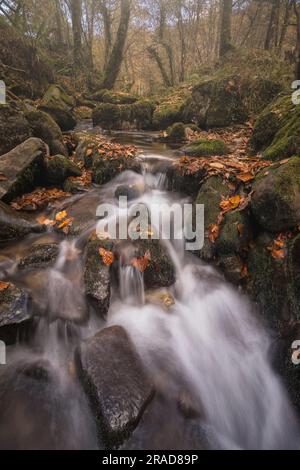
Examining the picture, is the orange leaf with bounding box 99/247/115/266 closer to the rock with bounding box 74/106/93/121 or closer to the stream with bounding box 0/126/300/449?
the stream with bounding box 0/126/300/449

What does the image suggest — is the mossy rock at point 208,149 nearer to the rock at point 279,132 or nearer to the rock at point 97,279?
the rock at point 279,132

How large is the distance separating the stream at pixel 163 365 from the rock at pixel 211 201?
235mm

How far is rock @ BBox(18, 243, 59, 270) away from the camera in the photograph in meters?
3.86

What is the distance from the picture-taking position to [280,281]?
3.42 meters

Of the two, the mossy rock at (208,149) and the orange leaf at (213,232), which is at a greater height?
the mossy rock at (208,149)

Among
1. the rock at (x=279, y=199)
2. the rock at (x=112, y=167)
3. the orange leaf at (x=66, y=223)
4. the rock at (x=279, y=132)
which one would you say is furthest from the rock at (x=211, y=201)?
the orange leaf at (x=66, y=223)

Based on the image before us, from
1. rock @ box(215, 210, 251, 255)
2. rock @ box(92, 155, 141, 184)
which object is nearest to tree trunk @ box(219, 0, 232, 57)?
rock @ box(92, 155, 141, 184)

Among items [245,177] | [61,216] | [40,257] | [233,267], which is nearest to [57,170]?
[61,216]

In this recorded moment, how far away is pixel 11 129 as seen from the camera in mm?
5836

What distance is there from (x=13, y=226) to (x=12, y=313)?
68.8 inches

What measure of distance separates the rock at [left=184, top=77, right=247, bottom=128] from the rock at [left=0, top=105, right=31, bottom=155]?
524cm

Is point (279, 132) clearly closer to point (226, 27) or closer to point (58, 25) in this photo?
point (226, 27)

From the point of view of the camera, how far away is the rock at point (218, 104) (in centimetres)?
821
